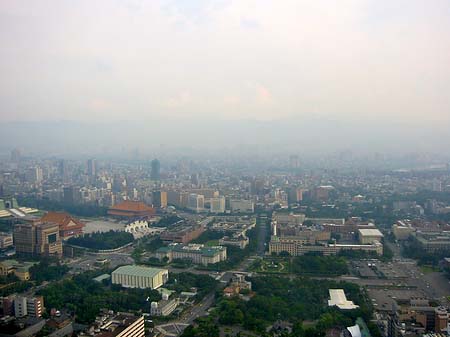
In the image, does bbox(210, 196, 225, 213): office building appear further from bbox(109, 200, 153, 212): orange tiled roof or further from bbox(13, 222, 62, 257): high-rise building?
bbox(13, 222, 62, 257): high-rise building

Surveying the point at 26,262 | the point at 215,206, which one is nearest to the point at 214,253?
the point at 26,262

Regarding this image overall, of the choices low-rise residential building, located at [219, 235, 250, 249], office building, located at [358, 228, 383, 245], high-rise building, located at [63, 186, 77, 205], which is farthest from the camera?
high-rise building, located at [63, 186, 77, 205]

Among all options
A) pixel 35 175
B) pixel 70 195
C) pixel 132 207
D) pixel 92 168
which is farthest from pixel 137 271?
pixel 92 168

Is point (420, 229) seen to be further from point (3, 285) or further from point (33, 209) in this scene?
point (33, 209)

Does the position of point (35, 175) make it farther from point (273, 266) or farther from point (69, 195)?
Answer: point (273, 266)

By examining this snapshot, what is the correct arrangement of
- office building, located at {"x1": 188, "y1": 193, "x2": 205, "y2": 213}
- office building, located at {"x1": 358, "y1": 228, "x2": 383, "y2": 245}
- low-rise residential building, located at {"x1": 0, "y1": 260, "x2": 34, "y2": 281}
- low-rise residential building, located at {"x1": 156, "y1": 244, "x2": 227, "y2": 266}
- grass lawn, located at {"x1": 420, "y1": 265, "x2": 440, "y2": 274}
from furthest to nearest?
office building, located at {"x1": 188, "y1": 193, "x2": 205, "y2": 213}, office building, located at {"x1": 358, "y1": 228, "x2": 383, "y2": 245}, low-rise residential building, located at {"x1": 156, "y1": 244, "x2": 227, "y2": 266}, grass lawn, located at {"x1": 420, "y1": 265, "x2": 440, "y2": 274}, low-rise residential building, located at {"x1": 0, "y1": 260, "x2": 34, "y2": 281}

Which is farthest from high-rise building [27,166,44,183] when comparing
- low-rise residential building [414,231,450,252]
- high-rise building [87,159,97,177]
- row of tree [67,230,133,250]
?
low-rise residential building [414,231,450,252]
